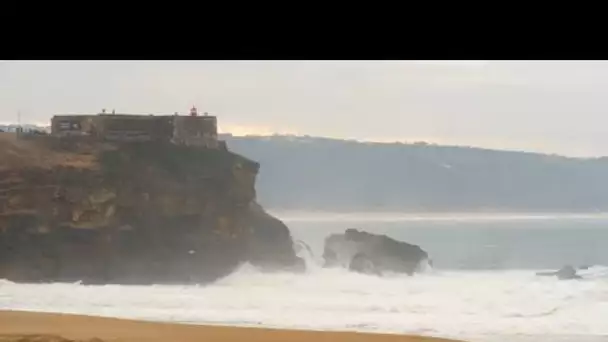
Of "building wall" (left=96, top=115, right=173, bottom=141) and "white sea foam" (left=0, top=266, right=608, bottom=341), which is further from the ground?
"building wall" (left=96, top=115, right=173, bottom=141)

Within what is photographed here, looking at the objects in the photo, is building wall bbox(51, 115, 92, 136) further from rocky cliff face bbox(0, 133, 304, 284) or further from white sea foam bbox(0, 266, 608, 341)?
white sea foam bbox(0, 266, 608, 341)

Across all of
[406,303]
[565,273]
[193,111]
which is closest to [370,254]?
[406,303]

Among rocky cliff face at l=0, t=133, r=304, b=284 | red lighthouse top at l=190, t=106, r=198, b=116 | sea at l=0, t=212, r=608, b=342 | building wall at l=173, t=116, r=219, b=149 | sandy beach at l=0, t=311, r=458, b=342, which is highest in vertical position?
red lighthouse top at l=190, t=106, r=198, b=116

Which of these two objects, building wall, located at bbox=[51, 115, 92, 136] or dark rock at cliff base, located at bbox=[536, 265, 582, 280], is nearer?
dark rock at cliff base, located at bbox=[536, 265, 582, 280]

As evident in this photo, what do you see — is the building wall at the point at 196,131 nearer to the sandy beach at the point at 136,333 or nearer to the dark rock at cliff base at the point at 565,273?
the sandy beach at the point at 136,333

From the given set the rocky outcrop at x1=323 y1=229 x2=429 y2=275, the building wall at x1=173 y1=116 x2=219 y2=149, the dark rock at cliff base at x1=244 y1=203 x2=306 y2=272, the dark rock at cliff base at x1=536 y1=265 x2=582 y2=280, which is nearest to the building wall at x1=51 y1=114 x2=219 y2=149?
the building wall at x1=173 y1=116 x2=219 y2=149
